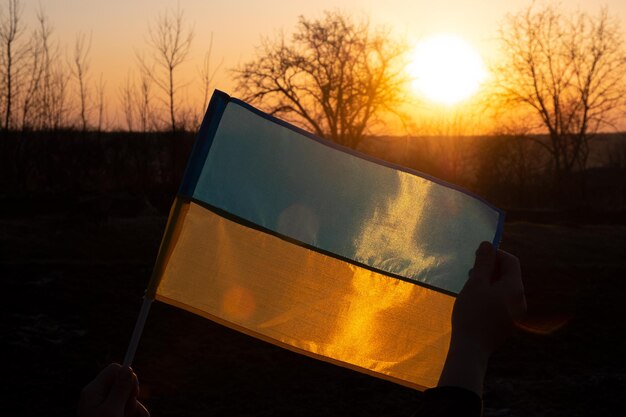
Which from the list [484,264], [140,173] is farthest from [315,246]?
[140,173]

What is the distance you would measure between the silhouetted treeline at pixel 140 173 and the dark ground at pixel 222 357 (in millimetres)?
7672

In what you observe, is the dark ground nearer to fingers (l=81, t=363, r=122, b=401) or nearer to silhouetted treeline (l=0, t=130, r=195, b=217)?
fingers (l=81, t=363, r=122, b=401)

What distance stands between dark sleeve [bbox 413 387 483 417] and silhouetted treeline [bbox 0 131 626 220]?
15893 millimetres

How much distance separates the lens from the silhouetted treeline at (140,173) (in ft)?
62.7

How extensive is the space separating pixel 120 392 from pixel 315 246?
5.31 ft

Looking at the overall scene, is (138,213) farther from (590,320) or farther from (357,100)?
(357,100)

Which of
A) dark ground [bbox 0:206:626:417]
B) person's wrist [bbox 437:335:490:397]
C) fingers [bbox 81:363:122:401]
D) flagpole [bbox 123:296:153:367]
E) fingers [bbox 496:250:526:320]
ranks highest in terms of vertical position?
fingers [bbox 496:250:526:320]

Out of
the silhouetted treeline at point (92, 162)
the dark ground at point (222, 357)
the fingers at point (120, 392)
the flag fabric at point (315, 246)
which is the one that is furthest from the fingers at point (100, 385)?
the silhouetted treeline at point (92, 162)

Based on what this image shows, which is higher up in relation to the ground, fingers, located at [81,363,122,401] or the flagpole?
fingers, located at [81,363,122,401]

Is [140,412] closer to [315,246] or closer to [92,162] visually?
[315,246]

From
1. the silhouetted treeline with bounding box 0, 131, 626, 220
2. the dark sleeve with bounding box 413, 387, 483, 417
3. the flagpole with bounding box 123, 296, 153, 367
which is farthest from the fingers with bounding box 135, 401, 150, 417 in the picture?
the silhouetted treeline with bounding box 0, 131, 626, 220

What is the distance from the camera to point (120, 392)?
1382 mm

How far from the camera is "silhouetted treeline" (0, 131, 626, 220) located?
19.1 metres

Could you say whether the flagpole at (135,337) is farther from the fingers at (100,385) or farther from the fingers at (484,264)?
the fingers at (484,264)
